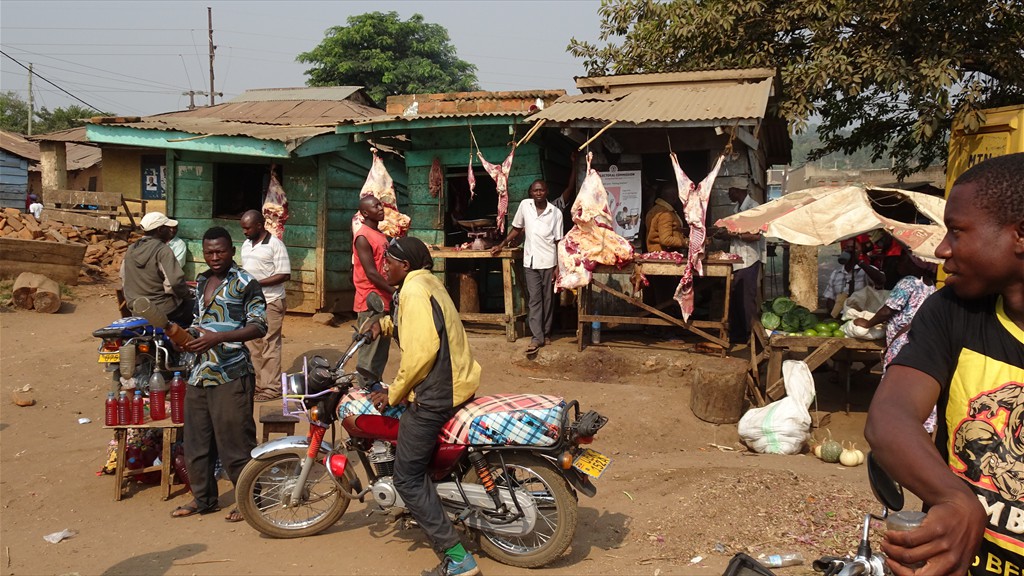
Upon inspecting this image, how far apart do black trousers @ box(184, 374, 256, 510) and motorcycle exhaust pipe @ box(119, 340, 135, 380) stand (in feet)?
1.94

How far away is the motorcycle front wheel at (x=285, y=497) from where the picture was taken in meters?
4.73

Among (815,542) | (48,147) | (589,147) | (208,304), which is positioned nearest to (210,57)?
(48,147)

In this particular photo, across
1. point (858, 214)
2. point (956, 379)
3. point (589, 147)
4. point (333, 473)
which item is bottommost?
point (333, 473)

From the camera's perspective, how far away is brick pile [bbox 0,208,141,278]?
49.2 ft

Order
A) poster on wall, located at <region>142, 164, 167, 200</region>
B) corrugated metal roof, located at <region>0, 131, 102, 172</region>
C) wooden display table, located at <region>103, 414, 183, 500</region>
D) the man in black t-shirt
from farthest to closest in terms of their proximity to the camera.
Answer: corrugated metal roof, located at <region>0, 131, 102, 172</region> < poster on wall, located at <region>142, 164, 167, 200</region> < wooden display table, located at <region>103, 414, 183, 500</region> < the man in black t-shirt

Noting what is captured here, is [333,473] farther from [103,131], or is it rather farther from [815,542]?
[103,131]

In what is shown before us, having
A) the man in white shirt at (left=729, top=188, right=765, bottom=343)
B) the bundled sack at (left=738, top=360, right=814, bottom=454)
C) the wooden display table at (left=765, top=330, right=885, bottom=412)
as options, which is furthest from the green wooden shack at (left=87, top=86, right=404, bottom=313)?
the bundled sack at (left=738, top=360, right=814, bottom=454)

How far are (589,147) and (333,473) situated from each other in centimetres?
645

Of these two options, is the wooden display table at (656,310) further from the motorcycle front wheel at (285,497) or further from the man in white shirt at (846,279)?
the motorcycle front wheel at (285,497)

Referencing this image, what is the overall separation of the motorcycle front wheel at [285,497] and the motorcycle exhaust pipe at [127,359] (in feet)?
4.28

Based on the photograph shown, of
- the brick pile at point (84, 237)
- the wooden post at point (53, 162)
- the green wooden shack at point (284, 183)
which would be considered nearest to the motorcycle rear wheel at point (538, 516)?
the green wooden shack at point (284, 183)

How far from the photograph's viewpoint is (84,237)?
54.4 feet

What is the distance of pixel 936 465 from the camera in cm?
151

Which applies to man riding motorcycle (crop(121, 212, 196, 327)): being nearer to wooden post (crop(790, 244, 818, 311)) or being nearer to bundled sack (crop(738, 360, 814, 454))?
bundled sack (crop(738, 360, 814, 454))
